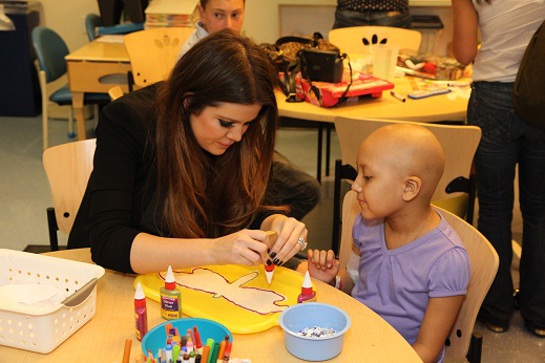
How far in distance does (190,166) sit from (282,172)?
1171 mm

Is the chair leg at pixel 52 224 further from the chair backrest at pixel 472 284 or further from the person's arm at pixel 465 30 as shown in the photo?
the person's arm at pixel 465 30

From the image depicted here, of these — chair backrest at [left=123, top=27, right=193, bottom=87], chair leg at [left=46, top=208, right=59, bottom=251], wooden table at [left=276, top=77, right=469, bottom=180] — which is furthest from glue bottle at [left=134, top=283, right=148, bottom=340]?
chair backrest at [left=123, top=27, right=193, bottom=87]

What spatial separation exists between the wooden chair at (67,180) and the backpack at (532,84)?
1383mm

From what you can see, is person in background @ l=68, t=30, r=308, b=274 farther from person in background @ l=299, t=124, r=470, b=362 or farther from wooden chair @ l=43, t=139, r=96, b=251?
wooden chair @ l=43, t=139, r=96, b=251

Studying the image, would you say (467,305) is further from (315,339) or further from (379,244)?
(315,339)

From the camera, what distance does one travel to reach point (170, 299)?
1.41 m

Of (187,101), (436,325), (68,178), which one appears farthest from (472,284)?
(68,178)

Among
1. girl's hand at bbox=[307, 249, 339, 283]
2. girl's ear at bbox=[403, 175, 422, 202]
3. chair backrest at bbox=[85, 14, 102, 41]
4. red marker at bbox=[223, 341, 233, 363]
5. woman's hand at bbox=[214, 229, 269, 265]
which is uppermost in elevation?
chair backrest at bbox=[85, 14, 102, 41]

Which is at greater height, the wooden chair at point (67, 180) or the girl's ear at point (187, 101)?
the girl's ear at point (187, 101)

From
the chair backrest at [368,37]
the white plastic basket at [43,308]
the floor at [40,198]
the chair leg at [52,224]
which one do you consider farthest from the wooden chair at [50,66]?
the white plastic basket at [43,308]

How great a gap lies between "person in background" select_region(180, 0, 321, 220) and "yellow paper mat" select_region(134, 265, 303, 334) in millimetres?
1078

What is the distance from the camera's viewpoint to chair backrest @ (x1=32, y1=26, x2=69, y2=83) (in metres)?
4.14

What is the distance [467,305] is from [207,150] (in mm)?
719

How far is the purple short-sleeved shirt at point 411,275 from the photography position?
1623mm
